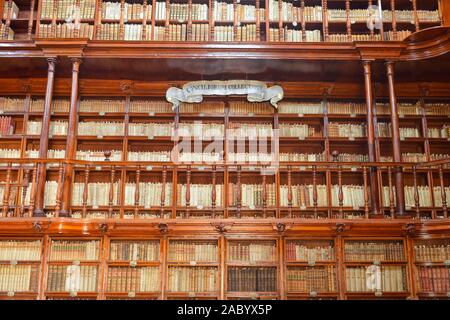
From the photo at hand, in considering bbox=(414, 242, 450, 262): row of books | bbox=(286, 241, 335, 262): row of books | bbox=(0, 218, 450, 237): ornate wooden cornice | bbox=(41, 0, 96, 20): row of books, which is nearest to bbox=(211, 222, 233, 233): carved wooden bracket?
bbox=(0, 218, 450, 237): ornate wooden cornice

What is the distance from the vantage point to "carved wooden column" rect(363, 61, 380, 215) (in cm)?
564

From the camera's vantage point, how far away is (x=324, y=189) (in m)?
6.11

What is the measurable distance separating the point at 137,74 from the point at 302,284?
313 centimetres

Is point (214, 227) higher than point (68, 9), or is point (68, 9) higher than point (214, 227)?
point (68, 9)

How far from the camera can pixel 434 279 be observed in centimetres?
519

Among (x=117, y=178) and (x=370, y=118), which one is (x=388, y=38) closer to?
(x=370, y=118)

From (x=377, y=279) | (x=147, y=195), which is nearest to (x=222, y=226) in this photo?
(x=147, y=195)

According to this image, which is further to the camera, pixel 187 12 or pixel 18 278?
pixel 187 12

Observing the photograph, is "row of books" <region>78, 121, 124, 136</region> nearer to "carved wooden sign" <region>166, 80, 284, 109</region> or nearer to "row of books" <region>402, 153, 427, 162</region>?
"carved wooden sign" <region>166, 80, 284, 109</region>

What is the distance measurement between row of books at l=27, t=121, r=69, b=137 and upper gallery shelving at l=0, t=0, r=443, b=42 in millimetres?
1030

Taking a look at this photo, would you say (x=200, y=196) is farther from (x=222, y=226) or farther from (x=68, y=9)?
(x=68, y=9)

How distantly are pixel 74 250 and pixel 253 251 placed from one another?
175cm
